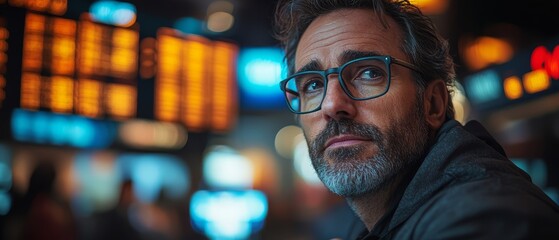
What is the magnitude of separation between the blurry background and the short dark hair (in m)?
0.44

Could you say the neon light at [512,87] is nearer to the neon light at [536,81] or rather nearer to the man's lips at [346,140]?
the neon light at [536,81]

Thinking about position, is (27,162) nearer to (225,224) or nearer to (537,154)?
(225,224)

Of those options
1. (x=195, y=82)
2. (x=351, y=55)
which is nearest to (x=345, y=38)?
(x=351, y=55)

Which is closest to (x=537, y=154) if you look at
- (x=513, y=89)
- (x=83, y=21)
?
(x=513, y=89)

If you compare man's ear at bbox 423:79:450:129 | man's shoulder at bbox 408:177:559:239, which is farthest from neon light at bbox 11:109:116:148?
man's shoulder at bbox 408:177:559:239

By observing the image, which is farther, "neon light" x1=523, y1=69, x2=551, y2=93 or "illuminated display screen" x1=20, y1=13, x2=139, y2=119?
"illuminated display screen" x1=20, y1=13, x2=139, y2=119

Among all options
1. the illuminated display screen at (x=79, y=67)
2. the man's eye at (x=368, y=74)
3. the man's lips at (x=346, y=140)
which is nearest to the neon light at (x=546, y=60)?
the man's eye at (x=368, y=74)

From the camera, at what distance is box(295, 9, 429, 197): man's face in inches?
51.8

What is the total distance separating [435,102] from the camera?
59.5 inches

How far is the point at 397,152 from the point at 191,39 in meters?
3.03

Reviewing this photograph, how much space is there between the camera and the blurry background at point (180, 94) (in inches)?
130

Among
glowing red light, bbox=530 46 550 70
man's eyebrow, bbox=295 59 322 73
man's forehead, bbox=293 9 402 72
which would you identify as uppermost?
glowing red light, bbox=530 46 550 70

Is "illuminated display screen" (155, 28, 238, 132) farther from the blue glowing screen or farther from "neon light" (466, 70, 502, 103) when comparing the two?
"neon light" (466, 70, 502, 103)

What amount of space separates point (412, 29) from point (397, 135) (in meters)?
0.33
